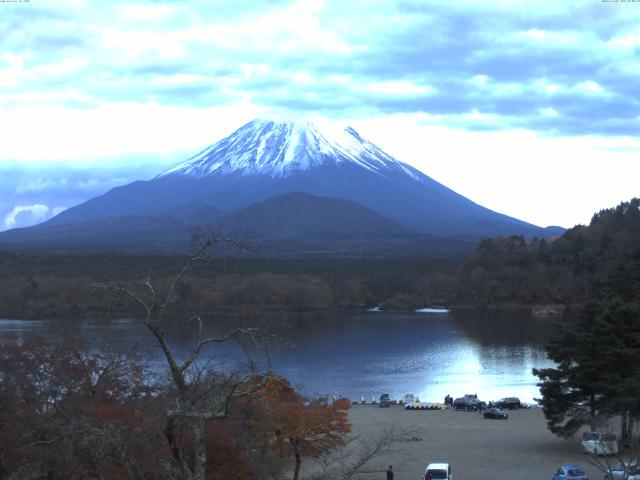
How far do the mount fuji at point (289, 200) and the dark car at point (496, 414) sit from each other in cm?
8625

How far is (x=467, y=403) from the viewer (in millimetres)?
19578

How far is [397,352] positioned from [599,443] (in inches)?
745

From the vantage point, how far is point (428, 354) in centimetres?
3058

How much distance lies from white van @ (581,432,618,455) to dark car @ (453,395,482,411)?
6316 millimetres

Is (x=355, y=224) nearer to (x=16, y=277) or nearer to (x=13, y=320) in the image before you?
(x=16, y=277)

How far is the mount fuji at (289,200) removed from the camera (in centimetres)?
11306

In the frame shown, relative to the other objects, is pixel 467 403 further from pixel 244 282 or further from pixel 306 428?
pixel 244 282

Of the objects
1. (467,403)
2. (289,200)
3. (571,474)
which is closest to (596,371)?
(571,474)

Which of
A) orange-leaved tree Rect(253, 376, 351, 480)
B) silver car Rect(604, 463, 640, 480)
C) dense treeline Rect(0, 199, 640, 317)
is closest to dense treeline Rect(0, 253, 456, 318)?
dense treeline Rect(0, 199, 640, 317)

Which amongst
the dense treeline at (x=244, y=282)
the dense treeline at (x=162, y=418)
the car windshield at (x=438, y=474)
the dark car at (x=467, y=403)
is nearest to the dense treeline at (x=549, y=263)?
the dense treeline at (x=244, y=282)

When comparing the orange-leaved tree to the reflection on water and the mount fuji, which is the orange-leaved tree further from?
the mount fuji

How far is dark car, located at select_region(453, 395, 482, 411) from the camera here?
19.5 m

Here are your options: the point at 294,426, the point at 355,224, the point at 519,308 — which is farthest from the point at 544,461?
the point at 355,224

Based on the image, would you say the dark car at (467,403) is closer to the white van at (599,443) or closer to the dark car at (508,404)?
the dark car at (508,404)
